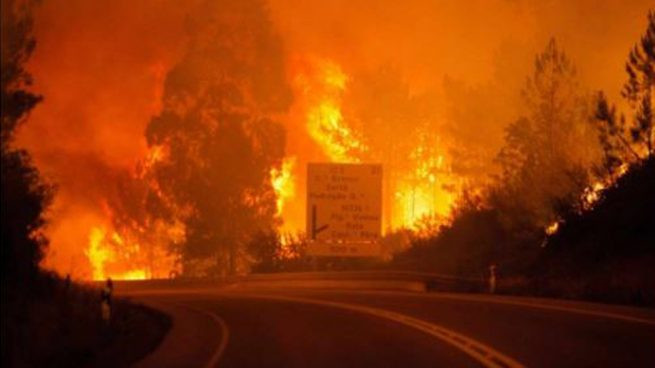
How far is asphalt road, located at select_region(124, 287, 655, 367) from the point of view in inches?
545

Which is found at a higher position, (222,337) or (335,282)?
(335,282)

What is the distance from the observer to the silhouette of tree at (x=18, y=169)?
15742 mm

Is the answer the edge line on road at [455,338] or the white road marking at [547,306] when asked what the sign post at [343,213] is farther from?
the edge line on road at [455,338]

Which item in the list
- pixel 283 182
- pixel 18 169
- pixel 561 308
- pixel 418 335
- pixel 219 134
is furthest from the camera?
pixel 283 182

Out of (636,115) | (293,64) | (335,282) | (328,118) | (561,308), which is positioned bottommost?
(561,308)

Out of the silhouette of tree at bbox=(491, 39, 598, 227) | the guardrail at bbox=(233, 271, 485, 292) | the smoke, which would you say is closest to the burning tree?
the smoke

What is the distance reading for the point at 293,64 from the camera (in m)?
72.5

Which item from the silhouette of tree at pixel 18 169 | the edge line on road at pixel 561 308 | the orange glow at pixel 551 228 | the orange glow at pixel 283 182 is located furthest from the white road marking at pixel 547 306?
the orange glow at pixel 283 182

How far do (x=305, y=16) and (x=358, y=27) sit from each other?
566 centimetres

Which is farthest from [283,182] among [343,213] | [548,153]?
[548,153]

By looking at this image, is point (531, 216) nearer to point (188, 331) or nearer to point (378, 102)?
point (188, 331)

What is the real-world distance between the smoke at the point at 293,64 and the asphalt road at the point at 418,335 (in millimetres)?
37431

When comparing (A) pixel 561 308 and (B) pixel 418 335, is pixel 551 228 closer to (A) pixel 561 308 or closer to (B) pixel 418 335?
(A) pixel 561 308

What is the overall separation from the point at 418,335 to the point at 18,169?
911 cm
